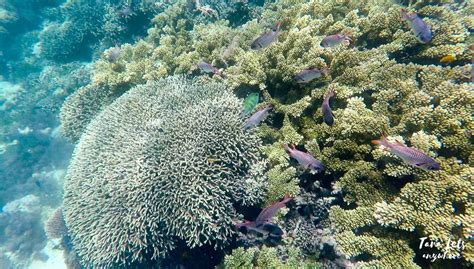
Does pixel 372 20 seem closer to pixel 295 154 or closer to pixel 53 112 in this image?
pixel 295 154

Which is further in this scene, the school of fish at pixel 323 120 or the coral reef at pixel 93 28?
the coral reef at pixel 93 28

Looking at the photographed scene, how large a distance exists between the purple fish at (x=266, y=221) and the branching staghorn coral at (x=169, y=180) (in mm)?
389

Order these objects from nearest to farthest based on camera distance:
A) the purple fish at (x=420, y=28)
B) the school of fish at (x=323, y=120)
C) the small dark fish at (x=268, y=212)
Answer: the school of fish at (x=323, y=120) → the small dark fish at (x=268, y=212) → the purple fish at (x=420, y=28)

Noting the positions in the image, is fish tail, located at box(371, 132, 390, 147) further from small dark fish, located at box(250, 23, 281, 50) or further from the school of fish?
small dark fish, located at box(250, 23, 281, 50)

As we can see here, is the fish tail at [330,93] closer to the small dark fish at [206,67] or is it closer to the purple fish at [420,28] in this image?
the purple fish at [420,28]

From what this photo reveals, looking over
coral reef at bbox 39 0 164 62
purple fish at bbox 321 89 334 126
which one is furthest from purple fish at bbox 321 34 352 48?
coral reef at bbox 39 0 164 62

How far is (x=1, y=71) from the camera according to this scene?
13672 mm

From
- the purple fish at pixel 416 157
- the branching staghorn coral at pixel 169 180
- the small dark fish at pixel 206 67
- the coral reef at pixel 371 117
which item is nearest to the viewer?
the purple fish at pixel 416 157

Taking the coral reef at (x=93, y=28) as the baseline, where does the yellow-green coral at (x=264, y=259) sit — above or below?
below

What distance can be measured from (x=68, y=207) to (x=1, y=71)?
13.0 m

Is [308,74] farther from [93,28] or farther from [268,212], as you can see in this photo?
[93,28]

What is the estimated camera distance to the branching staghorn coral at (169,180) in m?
3.74

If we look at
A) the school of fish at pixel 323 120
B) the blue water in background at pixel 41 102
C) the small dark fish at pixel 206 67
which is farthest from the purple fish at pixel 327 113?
the blue water in background at pixel 41 102

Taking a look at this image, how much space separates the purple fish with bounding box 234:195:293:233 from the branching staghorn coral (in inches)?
15.3
